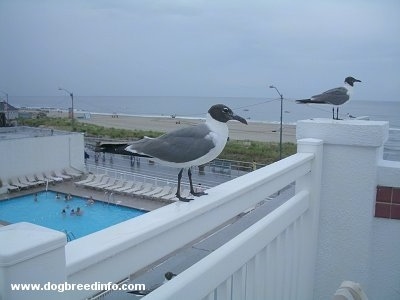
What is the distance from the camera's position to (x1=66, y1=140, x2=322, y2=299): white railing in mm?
900

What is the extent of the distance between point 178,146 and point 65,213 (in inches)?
495

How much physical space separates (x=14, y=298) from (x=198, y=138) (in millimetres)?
1269

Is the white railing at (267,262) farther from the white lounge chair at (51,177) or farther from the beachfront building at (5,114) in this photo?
the beachfront building at (5,114)

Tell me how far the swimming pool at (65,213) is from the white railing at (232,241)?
395 inches

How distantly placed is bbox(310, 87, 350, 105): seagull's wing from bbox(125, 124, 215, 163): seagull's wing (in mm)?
2847

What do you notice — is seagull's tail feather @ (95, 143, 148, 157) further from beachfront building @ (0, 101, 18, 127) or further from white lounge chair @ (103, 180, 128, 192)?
beachfront building @ (0, 101, 18, 127)

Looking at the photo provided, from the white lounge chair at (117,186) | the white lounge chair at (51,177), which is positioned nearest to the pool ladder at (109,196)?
the white lounge chair at (117,186)

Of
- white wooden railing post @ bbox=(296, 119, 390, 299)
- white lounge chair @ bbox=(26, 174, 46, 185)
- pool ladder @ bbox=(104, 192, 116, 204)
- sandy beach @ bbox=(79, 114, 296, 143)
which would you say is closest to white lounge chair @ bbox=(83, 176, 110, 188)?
pool ladder @ bbox=(104, 192, 116, 204)

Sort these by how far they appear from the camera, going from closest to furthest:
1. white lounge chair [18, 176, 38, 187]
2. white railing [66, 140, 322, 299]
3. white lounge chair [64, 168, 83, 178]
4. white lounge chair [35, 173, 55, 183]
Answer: white railing [66, 140, 322, 299]
white lounge chair [18, 176, 38, 187]
white lounge chair [35, 173, 55, 183]
white lounge chair [64, 168, 83, 178]

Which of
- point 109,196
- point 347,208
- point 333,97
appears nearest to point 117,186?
point 109,196

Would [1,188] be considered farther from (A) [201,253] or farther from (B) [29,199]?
(A) [201,253]

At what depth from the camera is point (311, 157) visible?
90.4 inches

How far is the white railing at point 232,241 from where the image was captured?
0.90 metres

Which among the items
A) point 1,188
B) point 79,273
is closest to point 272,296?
point 79,273
